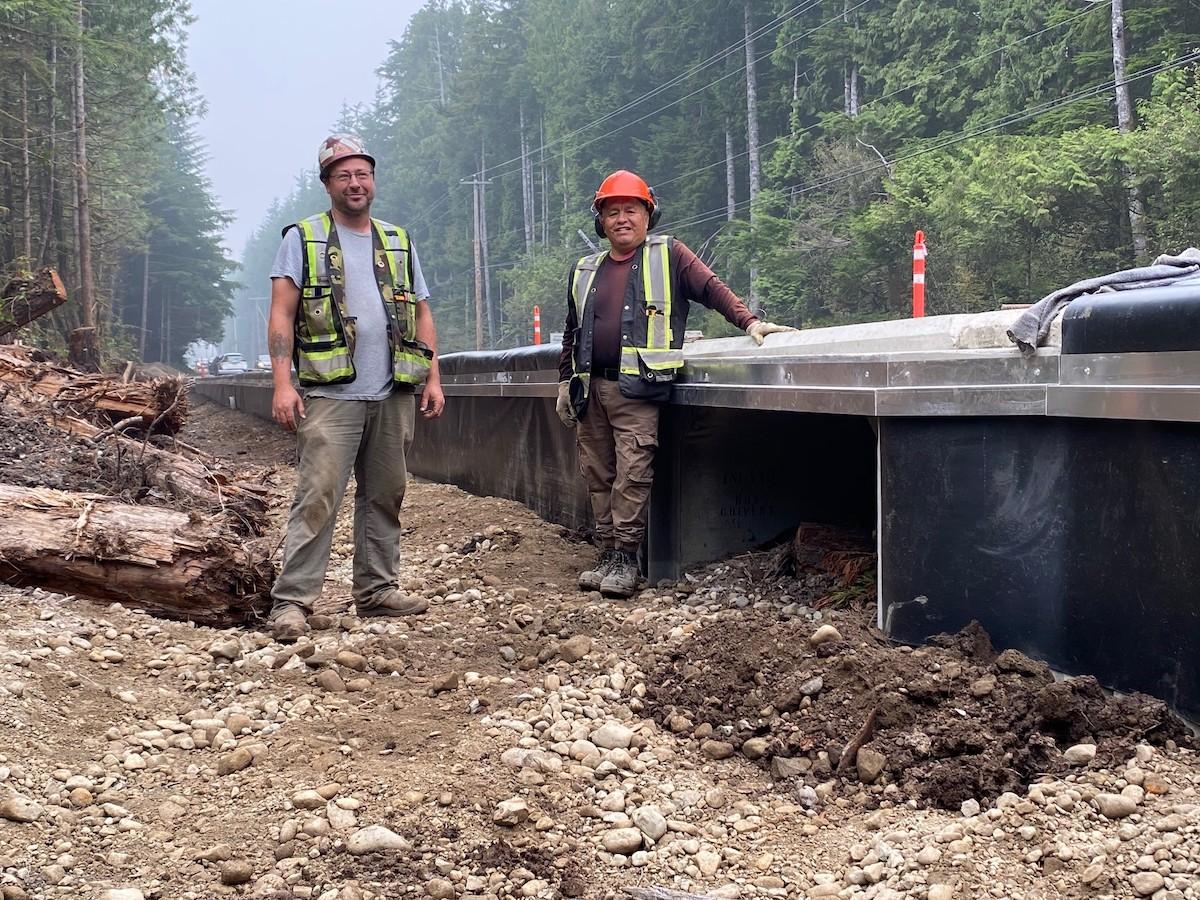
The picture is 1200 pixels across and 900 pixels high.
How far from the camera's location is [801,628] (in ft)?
14.5

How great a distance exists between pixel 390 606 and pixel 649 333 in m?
1.83

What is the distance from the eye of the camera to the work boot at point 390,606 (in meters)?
5.32

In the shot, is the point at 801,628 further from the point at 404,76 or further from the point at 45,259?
the point at 404,76

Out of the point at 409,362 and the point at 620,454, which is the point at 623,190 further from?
the point at 409,362

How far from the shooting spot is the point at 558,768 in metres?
3.49

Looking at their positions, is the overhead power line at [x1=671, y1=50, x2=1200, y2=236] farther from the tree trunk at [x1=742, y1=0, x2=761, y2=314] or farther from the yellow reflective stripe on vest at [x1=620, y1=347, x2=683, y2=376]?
the yellow reflective stripe on vest at [x1=620, y1=347, x2=683, y2=376]

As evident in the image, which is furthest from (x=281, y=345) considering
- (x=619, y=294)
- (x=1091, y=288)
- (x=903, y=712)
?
(x=1091, y=288)

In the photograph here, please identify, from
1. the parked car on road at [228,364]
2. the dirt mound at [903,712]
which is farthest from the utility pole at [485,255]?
the dirt mound at [903,712]

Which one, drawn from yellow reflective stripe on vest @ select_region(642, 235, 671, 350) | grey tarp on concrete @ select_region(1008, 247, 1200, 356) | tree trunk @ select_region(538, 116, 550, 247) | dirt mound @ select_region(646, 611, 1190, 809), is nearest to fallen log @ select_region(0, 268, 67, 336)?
yellow reflective stripe on vest @ select_region(642, 235, 671, 350)

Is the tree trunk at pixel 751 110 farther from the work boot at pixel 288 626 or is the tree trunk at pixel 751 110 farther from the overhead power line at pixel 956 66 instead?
the work boot at pixel 288 626

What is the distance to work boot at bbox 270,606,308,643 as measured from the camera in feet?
15.6

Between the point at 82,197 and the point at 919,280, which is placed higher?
the point at 82,197

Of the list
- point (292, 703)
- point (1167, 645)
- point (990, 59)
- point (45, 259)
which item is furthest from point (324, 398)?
point (45, 259)

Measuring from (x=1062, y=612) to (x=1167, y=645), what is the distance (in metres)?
0.41
